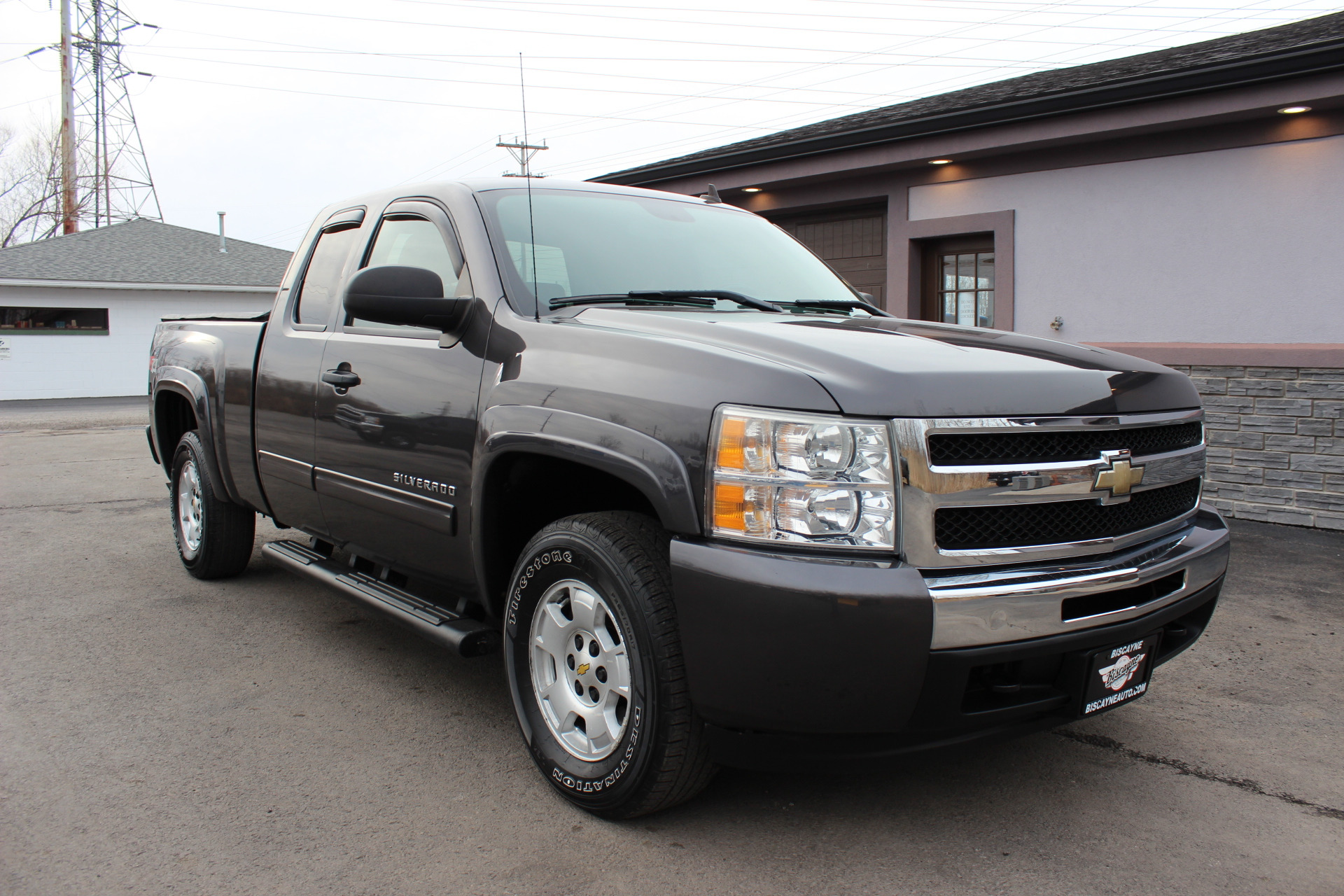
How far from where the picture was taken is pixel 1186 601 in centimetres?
288

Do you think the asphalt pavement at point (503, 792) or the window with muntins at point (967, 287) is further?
the window with muntins at point (967, 287)

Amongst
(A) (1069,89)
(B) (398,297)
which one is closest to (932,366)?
(B) (398,297)

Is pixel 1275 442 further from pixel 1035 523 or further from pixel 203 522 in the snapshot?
pixel 203 522

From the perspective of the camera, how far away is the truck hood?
2414 mm

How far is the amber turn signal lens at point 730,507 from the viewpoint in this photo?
2398 mm

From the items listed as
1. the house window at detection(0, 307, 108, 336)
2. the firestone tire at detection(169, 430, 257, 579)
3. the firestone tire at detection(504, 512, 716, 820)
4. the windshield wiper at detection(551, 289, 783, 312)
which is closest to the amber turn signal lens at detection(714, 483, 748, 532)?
the firestone tire at detection(504, 512, 716, 820)

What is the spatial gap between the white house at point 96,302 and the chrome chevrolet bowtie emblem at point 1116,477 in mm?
27965

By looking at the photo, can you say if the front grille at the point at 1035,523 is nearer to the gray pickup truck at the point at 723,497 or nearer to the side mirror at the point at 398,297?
the gray pickup truck at the point at 723,497

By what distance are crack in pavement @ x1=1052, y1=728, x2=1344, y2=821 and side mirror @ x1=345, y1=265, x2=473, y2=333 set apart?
2585mm

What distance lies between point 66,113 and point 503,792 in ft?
122

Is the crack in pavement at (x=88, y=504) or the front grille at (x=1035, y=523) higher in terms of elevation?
the front grille at (x=1035, y=523)

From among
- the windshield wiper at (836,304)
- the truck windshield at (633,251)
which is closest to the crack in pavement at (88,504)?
the truck windshield at (633,251)

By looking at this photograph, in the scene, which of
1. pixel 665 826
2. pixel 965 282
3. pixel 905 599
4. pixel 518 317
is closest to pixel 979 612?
A: pixel 905 599

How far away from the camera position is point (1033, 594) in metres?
2.42
